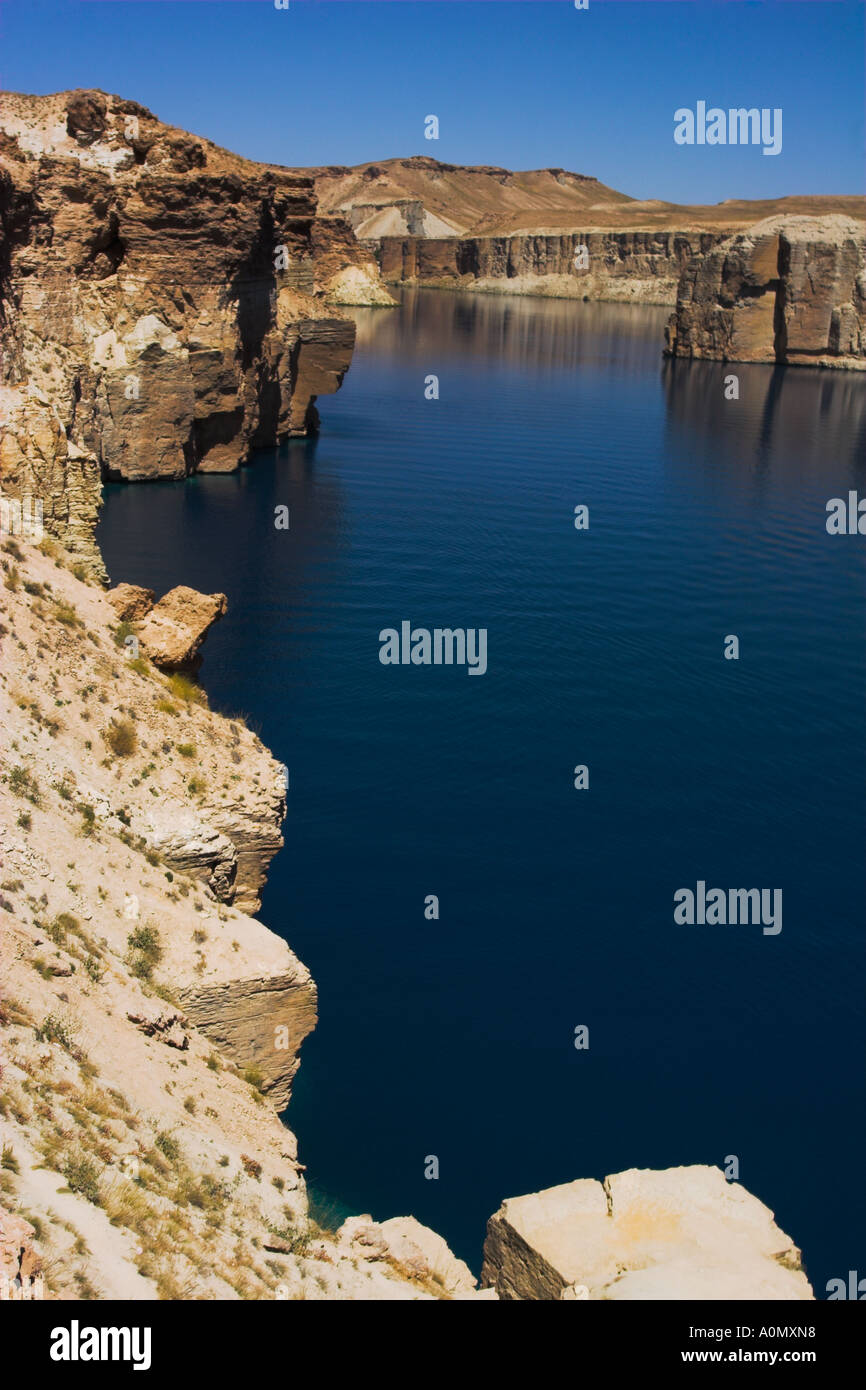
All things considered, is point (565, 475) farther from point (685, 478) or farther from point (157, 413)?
point (157, 413)

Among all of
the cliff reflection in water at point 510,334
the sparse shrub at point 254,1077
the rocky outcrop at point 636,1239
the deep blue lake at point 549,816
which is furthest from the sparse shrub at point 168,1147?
the cliff reflection in water at point 510,334

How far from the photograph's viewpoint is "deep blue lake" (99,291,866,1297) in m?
19.8

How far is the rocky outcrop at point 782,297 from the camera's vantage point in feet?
409

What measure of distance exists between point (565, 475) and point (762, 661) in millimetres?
28406

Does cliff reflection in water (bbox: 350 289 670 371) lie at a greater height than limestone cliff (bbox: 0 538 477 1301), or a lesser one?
greater

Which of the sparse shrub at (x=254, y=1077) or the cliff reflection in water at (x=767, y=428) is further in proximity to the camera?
the cliff reflection in water at (x=767, y=428)

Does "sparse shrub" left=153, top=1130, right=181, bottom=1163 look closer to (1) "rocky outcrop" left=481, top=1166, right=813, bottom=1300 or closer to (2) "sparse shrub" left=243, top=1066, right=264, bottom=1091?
(2) "sparse shrub" left=243, top=1066, right=264, bottom=1091

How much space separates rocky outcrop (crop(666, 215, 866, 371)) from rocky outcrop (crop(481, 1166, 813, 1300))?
127394 mm

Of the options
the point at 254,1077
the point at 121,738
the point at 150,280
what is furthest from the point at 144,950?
the point at 150,280

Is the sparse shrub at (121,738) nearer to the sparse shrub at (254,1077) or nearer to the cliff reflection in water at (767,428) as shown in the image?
the sparse shrub at (254,1077)

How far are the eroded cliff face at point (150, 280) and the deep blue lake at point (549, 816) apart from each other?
118 inches

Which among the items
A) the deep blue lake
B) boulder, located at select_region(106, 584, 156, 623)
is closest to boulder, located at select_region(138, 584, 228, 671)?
boulder, located at select_region(106, 584, 156, 623)

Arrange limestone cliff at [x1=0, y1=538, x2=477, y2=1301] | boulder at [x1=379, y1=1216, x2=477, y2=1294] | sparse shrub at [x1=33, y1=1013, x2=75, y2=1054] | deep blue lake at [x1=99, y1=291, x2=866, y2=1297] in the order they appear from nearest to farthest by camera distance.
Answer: limestone cliff at [x1=0, y1=538, x2=477, y2=1301], sparse shrub at [x1=33, y1=1013, x2=75, y2=1054], boulder at [x1=379, y1=1216, x2=477, y2=1294], deep blue lake at [x1=99, y1=291, x2=866, y2=1297]

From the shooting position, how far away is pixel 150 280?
54.0 metres
